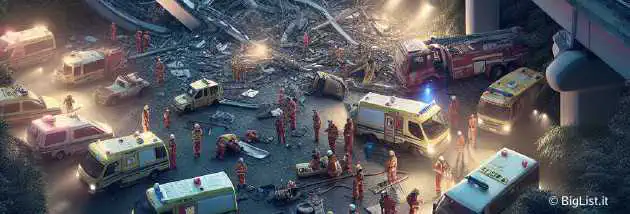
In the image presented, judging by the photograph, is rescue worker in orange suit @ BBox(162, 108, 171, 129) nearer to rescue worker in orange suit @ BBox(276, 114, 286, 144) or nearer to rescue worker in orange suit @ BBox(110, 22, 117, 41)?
rescue worker in orange suit @ BBox(276, 114, 286, 144)

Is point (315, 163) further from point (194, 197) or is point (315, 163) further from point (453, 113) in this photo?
point (453, 113)

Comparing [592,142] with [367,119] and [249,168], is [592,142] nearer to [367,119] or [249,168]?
[367,119]

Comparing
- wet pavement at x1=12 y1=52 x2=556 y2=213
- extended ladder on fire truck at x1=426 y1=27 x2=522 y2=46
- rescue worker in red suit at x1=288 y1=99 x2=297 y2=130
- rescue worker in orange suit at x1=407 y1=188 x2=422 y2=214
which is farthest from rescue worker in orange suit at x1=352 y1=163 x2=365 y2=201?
extended ladder on fire truck at x1=426 y1=27 x2=522 y2=46

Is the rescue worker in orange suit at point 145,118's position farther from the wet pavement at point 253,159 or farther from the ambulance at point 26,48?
the ambulance at point 26,48

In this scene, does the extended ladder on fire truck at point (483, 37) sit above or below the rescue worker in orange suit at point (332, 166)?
above

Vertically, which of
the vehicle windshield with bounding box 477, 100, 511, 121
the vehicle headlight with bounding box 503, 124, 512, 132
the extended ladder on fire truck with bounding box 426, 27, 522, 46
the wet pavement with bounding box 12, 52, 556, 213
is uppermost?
the extended ladder on fire truck with bounding box 426, 27, 522, 46

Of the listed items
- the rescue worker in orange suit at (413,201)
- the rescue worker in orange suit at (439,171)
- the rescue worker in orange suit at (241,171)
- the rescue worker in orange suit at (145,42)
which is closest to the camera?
the rescue worker in orange suit at (413,201)

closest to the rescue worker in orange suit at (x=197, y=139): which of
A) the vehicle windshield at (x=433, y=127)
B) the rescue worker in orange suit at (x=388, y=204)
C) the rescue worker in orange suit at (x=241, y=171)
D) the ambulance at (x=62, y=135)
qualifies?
the rescue worker in orange suit at (x=241, y=171)
